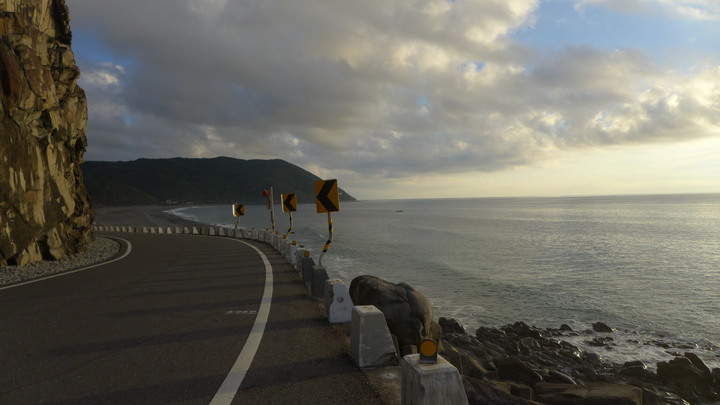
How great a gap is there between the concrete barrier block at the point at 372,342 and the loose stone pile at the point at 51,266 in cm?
1139

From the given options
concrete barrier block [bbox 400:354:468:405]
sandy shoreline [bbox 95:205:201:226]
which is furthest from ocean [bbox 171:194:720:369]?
sandy shoreline [bbox 95:205:201:226]

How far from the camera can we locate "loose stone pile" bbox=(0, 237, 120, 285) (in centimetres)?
1204

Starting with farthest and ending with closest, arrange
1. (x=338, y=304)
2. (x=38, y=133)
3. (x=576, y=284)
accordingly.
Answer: (x=576, y=284), (x=38, y=133), (x=338, y=304)

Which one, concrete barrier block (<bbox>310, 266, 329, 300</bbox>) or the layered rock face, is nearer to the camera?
concrete barrier block (<bbox>310, 266, 329, 300</bbox>)

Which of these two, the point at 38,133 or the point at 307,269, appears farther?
the point at 38,133

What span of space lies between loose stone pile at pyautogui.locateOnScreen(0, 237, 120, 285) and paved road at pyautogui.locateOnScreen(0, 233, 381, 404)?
75.3 inches

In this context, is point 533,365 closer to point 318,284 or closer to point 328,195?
point 318,284

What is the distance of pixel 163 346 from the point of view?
5.78 m

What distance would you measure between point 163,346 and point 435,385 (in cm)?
421

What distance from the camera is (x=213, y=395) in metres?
4.16

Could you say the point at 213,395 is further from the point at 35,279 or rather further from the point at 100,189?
the point at 100,189

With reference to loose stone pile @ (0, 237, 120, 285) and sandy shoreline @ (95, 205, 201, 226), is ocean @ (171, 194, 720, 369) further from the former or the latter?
sandy shoreline @ (95, 205, 201, 226)

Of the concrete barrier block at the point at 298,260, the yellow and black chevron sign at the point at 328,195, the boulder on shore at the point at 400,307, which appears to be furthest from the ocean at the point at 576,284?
the yellow and black chevron sign at the point at 328,195

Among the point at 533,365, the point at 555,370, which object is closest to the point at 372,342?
the point at 533,365
